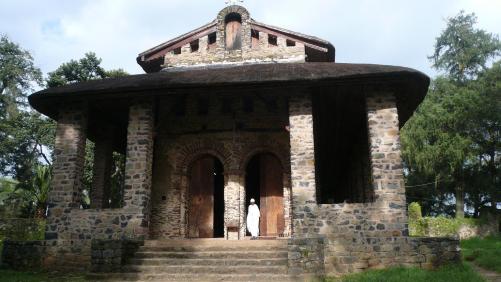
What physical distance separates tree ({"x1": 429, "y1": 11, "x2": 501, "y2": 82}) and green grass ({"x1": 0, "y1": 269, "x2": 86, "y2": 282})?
27087 mm

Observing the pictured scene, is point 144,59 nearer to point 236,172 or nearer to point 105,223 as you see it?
point 236,172

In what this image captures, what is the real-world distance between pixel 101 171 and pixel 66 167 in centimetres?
305

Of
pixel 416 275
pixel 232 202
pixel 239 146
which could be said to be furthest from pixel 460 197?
pixel 416 275

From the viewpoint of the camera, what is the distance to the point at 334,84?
9.77 metres

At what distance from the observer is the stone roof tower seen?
14086 millimetres

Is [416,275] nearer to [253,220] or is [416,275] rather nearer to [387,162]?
[387,162]

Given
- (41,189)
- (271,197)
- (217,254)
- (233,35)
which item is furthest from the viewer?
(41,189)

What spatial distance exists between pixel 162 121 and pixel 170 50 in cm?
315

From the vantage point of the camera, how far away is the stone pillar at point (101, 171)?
13602 mm

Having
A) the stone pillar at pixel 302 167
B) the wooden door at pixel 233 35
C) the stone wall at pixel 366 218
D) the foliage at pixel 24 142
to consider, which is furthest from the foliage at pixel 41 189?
the stone wall at pixel 366 218

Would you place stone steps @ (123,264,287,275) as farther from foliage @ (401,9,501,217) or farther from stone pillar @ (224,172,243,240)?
foliage @ (401,9,501,217)

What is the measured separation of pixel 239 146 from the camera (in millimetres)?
12266

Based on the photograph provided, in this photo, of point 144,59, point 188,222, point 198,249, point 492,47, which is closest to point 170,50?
point 144,59

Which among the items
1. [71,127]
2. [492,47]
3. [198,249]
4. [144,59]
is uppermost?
[492,47]
